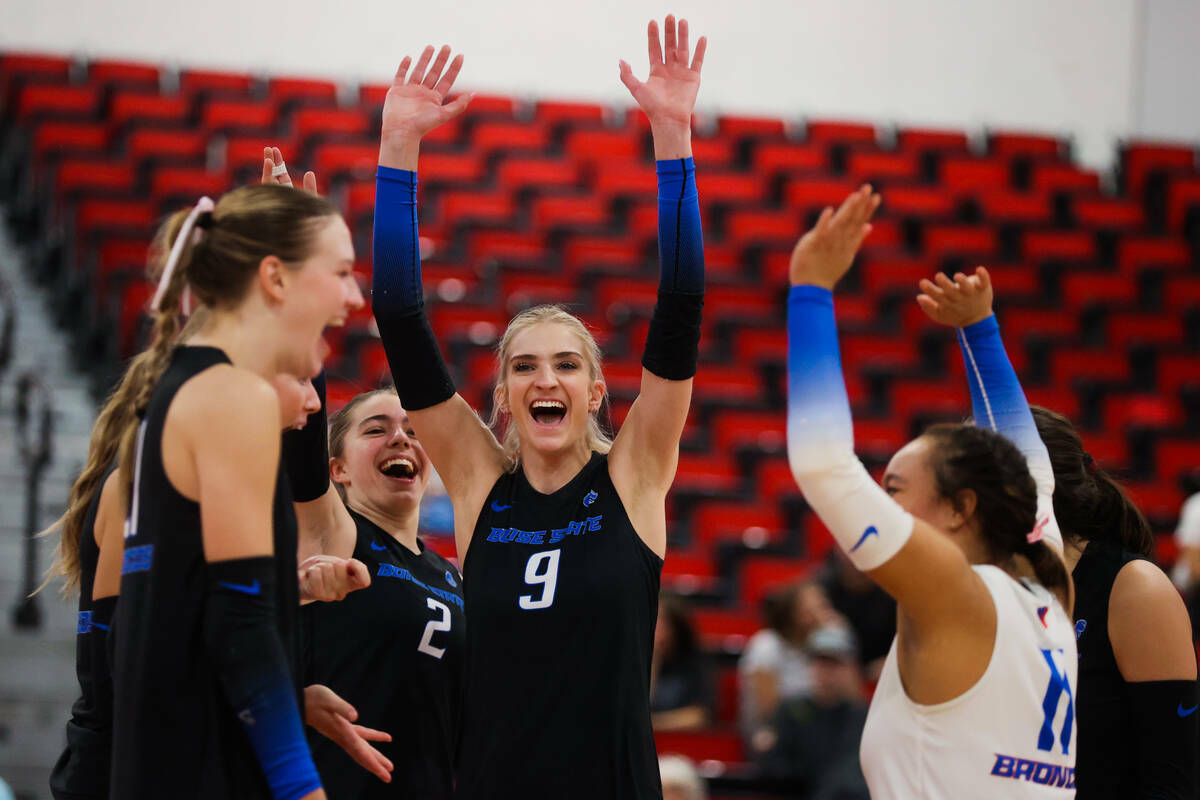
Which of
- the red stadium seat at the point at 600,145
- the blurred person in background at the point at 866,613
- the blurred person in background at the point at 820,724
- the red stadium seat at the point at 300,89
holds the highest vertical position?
the red stadium seat at the point at 300,89

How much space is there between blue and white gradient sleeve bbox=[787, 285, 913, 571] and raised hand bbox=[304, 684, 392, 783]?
2.75 ft

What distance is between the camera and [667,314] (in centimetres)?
246

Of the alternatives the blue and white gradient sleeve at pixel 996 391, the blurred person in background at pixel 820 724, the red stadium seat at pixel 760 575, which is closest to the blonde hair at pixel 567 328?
the blue and white gradient sleeve at pixel 996 391

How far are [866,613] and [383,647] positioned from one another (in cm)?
380

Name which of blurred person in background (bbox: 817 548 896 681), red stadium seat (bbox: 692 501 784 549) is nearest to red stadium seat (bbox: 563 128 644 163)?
red stadium seat (bbox: 692 501 784 549)

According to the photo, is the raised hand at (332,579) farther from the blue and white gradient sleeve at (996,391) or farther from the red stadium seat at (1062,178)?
the red stadium seat at (1062,178)

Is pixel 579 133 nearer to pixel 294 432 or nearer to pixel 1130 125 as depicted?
pixel 1130 125

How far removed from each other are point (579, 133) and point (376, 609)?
9.01m

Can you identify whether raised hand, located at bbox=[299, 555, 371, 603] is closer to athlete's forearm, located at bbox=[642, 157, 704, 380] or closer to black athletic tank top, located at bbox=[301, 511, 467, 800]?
black athletic tank top, located at bbox=[301, 511, 467, 800]

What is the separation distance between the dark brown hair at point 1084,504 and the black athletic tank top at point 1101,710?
3.0 inches

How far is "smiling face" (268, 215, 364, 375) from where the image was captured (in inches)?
72.4

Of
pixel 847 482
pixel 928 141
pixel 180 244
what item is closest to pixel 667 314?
pixel 847 482

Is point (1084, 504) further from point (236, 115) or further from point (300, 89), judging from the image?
point (300, 89)

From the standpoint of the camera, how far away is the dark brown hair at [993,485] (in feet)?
6.59
